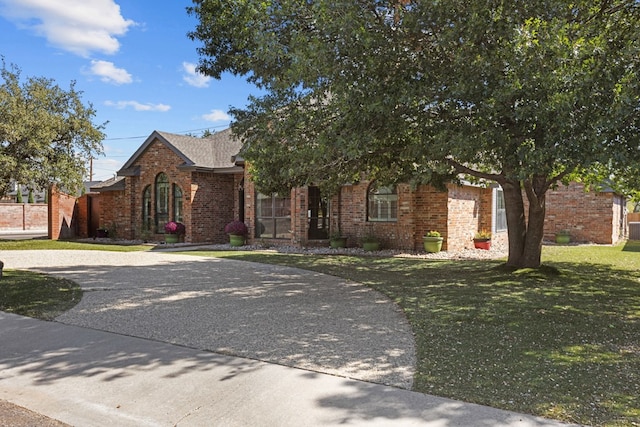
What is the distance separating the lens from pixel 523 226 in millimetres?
11922

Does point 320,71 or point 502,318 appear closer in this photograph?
point 502,318

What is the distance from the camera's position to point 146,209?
873 inches

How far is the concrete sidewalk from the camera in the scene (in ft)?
Result: 11.9

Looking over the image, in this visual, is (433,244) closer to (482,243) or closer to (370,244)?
(370,244)

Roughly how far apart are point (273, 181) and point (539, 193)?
6.49 metres

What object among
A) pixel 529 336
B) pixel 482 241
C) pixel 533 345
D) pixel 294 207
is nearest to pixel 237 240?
pixel 294 207

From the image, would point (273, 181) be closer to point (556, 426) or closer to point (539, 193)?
point (539, 193)

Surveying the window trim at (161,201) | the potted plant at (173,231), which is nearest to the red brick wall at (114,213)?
the window trim at (161,201)

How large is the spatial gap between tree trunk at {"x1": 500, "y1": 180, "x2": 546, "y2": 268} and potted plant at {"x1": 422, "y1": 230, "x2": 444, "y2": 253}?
4.01m

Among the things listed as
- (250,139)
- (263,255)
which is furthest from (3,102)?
(250,139)

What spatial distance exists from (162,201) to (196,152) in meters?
2.75

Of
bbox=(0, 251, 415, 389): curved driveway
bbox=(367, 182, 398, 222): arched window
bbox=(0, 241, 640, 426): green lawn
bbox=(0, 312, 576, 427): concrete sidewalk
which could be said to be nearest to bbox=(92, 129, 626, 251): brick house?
bbox=(367, 182, 398, 222): arched window

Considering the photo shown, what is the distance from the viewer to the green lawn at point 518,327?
158 inches

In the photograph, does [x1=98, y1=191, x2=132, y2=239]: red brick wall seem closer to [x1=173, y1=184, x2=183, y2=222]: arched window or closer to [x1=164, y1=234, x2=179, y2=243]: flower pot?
[x1=173, y1=184, x2=183, y2=222]: arched window
